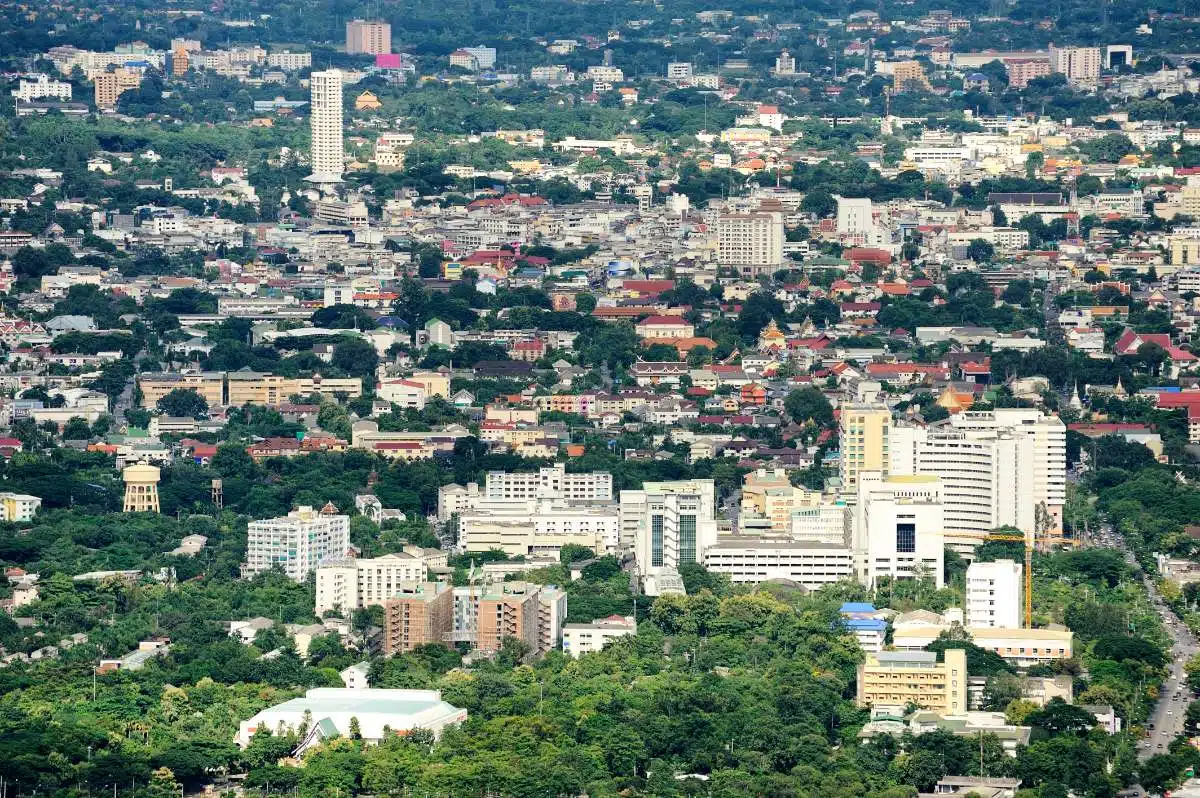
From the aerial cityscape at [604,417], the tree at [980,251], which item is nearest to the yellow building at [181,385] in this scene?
the aerial cityscape at [604,417]

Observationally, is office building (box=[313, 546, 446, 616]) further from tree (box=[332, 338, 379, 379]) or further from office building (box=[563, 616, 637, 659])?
tree (box=[332, 338, 379, 379])

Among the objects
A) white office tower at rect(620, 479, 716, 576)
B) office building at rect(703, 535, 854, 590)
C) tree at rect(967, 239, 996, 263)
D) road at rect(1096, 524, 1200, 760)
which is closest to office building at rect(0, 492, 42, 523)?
white office tower at rect(620, 479, 716, 576)

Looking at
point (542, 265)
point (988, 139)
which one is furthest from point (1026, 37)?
point (542, 265)

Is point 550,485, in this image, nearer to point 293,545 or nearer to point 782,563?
point 293,545

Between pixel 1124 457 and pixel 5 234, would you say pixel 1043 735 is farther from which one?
pixel 5 234

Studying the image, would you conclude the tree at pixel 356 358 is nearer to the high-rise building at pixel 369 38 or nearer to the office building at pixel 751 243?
the office building at pixel 751 243

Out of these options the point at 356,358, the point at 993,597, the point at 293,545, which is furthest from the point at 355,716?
the point at 356,358
